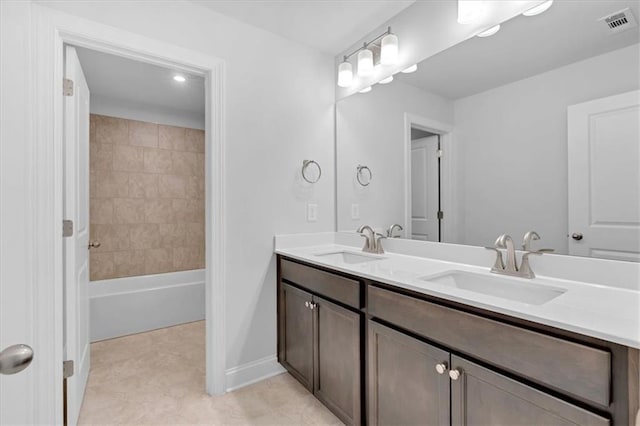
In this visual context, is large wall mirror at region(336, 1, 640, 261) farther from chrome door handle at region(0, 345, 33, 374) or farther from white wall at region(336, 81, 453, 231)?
chrome door handle at region(0, 345, 33, 374)

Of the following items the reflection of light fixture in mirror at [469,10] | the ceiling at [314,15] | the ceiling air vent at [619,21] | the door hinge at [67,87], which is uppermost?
the ceiling at [314,15]

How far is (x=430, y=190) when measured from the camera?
187 cm

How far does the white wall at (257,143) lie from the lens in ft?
6.29

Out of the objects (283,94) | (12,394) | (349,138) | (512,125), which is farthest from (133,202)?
(512,125)

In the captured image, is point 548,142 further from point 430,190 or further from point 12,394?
point 12,394

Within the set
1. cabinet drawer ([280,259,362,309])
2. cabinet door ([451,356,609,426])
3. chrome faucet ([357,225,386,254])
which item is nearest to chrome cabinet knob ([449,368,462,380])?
cabinet door ([451,356,609,426])

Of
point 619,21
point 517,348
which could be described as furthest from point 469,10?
point 517,348

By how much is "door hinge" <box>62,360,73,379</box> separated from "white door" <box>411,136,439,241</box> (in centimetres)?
198

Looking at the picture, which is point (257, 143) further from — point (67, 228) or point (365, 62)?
point (67, 228)

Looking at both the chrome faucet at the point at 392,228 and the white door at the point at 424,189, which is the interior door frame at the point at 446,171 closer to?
the white door at the point at 424,189

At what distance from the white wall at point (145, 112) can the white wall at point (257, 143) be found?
1688 millimetres

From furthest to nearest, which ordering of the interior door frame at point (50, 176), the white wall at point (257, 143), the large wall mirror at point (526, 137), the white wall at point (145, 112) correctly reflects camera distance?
the white wall at point (145, 112) → the white wall at point (257, 143) → the interior door frame at point (50, 176) → the large wall mirror at point (526, 137)

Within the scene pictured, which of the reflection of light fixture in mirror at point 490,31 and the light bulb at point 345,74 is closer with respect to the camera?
the reflection of light fixture in mirror at point 490,31

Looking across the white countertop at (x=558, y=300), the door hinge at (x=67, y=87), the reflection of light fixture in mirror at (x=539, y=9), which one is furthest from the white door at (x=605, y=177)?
the door hinge at (x=67, y=87)
